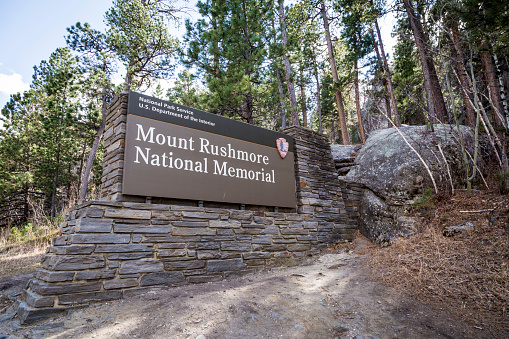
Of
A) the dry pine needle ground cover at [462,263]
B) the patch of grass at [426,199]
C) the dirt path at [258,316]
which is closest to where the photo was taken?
the dirt path at [258,316]

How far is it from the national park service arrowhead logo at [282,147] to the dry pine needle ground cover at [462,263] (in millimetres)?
2473

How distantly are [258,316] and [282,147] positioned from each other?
3.50 meters

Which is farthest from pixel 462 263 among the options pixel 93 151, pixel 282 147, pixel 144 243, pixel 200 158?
pixel 93 151

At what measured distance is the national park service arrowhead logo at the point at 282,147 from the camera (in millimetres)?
5545

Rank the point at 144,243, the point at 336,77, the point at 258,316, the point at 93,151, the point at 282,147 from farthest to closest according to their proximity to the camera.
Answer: the point at 336,77 < the point at 93,151 < the point at 282,147 < the point at 144,243 < the point at 258,316

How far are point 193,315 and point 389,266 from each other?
2800 mm

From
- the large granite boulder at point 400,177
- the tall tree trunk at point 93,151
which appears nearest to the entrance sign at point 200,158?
the large granite boulder at point 400,177

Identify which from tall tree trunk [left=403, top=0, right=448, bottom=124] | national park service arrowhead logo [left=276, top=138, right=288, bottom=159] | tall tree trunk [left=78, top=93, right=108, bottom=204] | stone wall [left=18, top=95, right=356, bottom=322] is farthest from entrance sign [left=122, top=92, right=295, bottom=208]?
tall tree trunk [left=78, top=93, right=108, bottom=204]

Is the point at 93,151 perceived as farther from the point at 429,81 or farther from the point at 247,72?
the point at 429,81

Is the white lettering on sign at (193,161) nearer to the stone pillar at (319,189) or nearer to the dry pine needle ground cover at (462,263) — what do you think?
the stone pillar at (319,189)

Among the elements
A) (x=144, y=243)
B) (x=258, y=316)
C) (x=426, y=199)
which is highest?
(x=426, y=199)

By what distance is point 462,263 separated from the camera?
3301 millimetres

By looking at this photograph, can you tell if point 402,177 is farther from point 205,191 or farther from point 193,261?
point 193,261

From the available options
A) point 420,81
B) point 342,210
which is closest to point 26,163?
point 342,210
